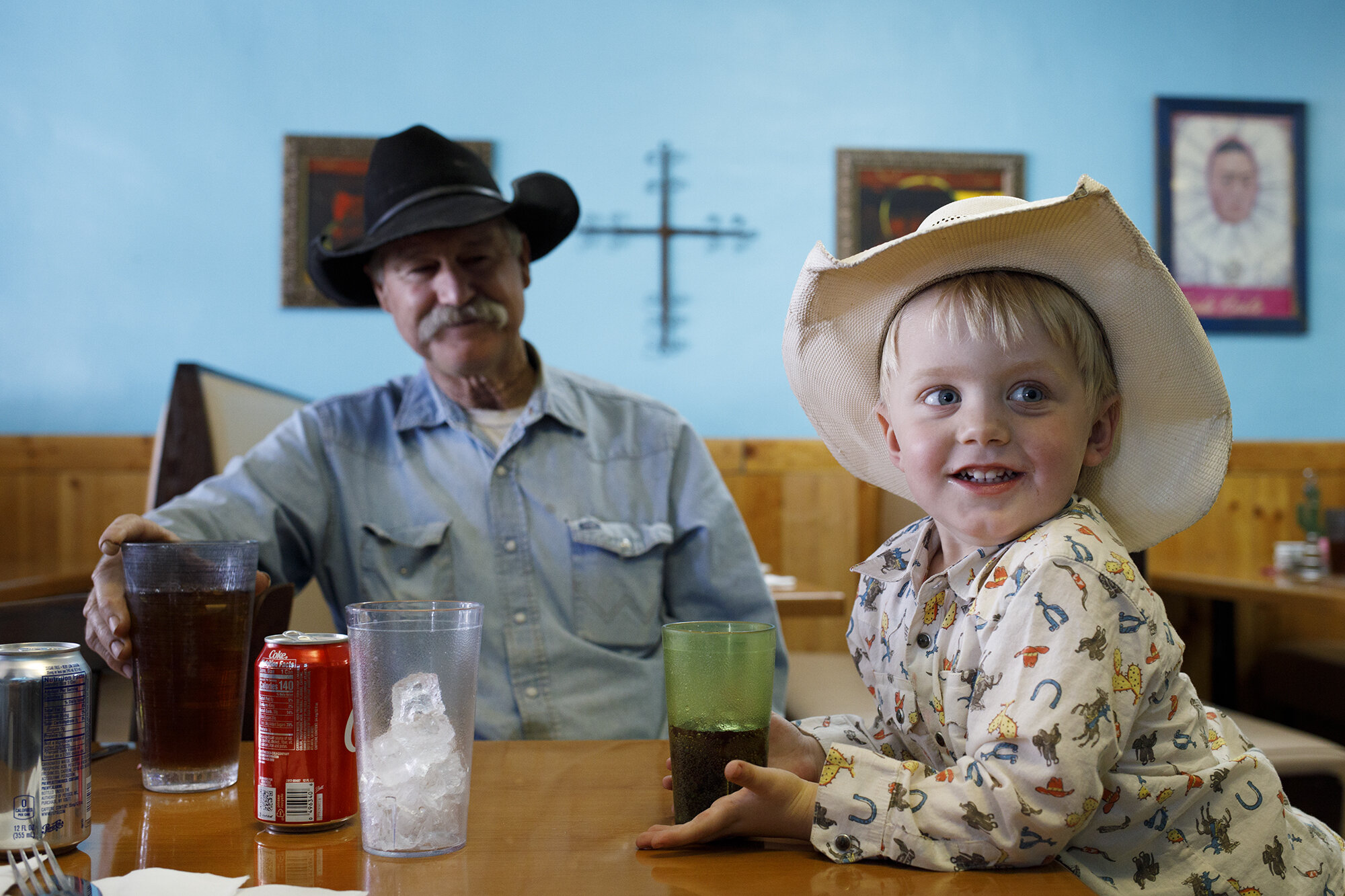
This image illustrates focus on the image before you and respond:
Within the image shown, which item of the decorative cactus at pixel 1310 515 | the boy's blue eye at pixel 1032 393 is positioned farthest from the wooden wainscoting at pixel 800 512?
the boy's blue eye at pixel 1032 393

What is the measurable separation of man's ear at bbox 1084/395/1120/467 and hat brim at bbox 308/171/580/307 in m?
1.13

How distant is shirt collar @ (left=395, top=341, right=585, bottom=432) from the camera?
1811 mm

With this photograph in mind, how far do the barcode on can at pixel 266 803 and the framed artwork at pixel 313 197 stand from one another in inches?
132

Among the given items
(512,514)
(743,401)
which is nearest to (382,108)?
(743,401)

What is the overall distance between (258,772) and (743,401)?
346 centimetres

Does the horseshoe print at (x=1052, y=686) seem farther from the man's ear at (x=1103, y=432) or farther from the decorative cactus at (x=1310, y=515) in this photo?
the decorative cactus at (x=1310, y=515)

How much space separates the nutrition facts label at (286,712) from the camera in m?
0.75

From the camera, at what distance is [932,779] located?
2.46ft

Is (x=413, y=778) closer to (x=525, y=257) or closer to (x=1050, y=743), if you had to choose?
(x=1050, y=743)

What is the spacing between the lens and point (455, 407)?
1.84 m

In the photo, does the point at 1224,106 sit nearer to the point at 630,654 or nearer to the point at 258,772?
the point at 630,654

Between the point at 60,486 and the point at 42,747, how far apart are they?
3467mm

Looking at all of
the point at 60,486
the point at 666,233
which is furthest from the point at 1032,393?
the point at 60,486

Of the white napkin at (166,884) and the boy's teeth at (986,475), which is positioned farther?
the boy's teeth at (986,475)
